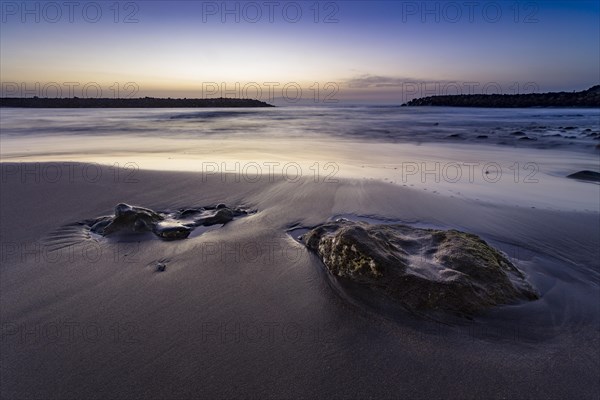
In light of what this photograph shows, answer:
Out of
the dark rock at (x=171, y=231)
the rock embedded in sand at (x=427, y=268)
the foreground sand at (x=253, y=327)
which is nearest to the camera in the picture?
the foreground sand at (x=253, y=327)

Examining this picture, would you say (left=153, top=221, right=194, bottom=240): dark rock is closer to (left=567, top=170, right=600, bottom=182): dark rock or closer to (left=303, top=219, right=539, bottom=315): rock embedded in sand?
(left=303, top=219, right=539, bottom=315): rock embedded in sand

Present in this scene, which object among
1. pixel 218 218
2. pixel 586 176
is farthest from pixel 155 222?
pixel 586 176

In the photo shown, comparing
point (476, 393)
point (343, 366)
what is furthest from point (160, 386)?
point (476, 393)

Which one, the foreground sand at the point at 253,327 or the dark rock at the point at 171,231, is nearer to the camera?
the foreground sand at the point at 253,327

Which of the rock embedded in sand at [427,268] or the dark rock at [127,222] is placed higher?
the dark rock at [127,222]

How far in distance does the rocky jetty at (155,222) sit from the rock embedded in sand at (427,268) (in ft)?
4.11

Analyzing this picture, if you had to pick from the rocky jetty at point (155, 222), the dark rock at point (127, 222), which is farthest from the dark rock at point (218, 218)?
the dark rock at point (127, 222)

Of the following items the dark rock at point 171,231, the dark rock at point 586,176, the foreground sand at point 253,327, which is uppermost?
the dark rock at point 586,176

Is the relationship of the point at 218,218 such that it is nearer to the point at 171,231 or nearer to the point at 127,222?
the point at 171,231

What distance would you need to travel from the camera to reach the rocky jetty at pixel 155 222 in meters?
3.47

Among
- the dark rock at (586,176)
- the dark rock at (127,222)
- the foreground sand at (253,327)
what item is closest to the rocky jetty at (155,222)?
the dark rock at (127,222)

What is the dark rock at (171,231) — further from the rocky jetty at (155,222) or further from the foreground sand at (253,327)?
the foreground sand at (253,327)

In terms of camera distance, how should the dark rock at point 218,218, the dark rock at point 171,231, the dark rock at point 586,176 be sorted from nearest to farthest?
the dark rock at point 171,231 < the dark rock at point 218,218 < the dark rock at point 586,176

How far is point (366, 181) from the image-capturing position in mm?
6059
